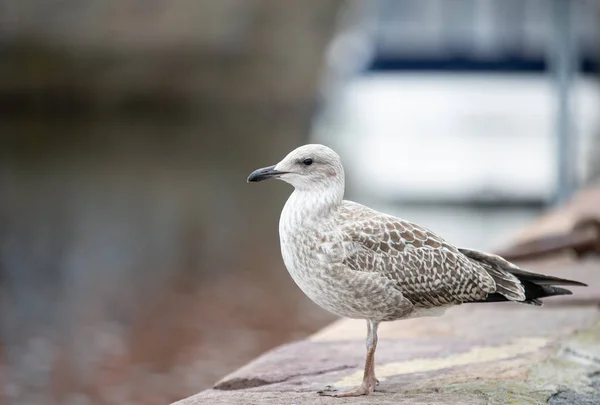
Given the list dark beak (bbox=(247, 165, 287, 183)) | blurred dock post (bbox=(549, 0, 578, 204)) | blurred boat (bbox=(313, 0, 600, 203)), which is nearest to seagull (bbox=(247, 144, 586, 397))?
dark beak (bbox=(247, 165, 287, 183))

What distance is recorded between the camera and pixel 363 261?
10.2 feet

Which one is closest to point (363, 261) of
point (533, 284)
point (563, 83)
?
point (533, 284)

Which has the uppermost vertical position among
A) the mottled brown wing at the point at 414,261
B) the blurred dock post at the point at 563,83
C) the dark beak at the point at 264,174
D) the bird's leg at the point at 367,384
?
the blurred dock post at the point at 563,83

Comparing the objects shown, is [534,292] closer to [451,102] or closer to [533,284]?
[533,284]

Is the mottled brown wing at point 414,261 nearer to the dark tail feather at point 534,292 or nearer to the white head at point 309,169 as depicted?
the dark tail feather at point 534,292

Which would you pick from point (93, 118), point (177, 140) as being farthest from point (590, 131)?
point (93, 118)

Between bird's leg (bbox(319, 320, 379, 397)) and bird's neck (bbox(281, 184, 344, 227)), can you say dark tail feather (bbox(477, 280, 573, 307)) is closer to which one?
bird's leg (bbox(319, 320, 379, 397))

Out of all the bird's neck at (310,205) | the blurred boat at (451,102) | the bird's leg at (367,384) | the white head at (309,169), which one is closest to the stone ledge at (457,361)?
the bird's leg at (367,384)

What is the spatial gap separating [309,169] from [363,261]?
0.33 meters

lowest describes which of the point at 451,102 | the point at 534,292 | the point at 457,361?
the point at 457,361

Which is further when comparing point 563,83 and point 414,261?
point 563,83

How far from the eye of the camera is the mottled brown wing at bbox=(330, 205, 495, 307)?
10.3 ft

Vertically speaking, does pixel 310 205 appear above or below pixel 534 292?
above

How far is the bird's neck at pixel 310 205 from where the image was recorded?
10.3 ft
